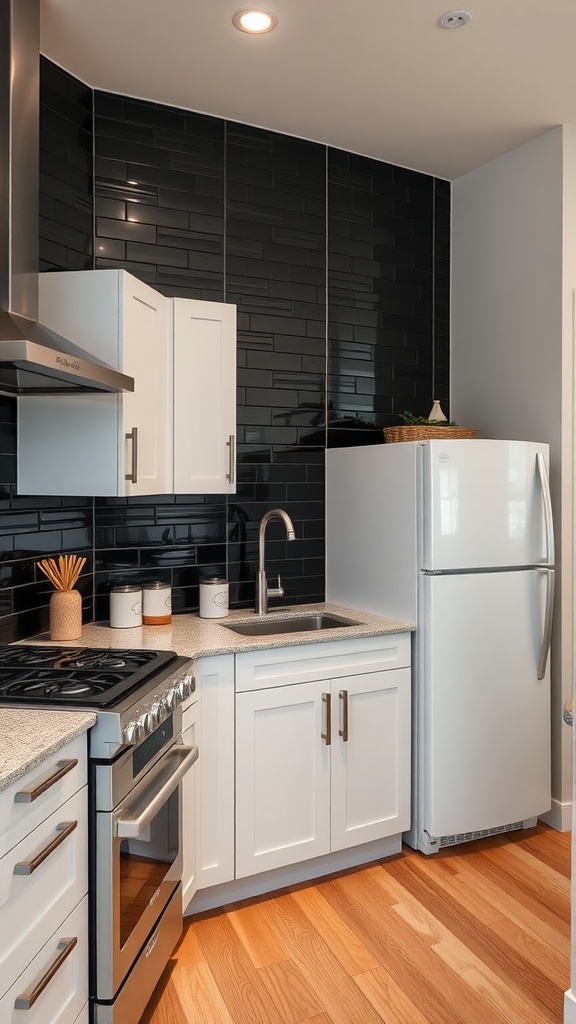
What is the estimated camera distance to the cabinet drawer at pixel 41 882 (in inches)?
50.2

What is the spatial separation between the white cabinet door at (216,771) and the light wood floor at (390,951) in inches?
8.0

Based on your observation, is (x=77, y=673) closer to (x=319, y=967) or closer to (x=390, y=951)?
(x=319, y=967)

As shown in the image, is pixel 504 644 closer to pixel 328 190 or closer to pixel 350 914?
pixel 350 914

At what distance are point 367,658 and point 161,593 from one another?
0.80 meters

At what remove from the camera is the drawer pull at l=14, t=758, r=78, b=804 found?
1314mm

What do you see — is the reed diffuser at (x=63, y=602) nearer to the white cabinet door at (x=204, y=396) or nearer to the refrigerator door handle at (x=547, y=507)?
the white cabinet door at (x=204, y=396)

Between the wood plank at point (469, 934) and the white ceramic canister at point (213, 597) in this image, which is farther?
the white ceramic canister at point (213, 597)

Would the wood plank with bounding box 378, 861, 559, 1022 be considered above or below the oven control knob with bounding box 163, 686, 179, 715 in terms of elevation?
below

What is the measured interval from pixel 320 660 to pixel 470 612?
62cm

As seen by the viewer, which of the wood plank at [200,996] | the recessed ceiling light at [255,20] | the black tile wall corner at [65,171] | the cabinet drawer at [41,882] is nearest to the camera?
the cabinet drawer at [41,882]

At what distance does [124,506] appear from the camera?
288cm

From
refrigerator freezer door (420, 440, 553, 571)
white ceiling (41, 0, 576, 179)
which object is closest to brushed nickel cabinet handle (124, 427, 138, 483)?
refrigerator freezer door (420, 440, 553, 571)

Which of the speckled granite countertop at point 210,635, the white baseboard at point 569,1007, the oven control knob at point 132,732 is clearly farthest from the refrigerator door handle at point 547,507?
the oven control knob at point 132,732

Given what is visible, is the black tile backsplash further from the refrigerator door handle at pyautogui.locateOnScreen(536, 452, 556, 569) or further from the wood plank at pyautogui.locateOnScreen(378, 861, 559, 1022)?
the wood plank at pyautogui.locateOnScreen(378, 861, 559, 1022)
